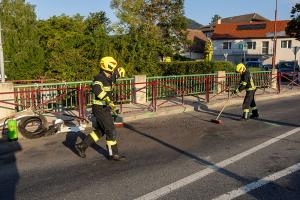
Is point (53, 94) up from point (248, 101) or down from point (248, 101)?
up

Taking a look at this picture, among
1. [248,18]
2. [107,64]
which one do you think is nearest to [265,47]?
[248,18]

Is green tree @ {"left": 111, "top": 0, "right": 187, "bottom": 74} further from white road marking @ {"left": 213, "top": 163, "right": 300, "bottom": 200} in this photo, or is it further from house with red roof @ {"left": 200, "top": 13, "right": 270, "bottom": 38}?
house with red roof @ {"left": 200, "top": 13, "right": 270, "bottom": 38}

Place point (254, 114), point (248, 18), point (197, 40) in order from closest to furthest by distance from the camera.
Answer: point (254, 114) → point (197, 40) → point (248, 18)

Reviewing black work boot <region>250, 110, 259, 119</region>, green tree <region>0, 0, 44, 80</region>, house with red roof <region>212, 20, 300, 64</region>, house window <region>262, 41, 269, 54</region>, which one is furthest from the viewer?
house window <region>262, 41, 269, 54</region>

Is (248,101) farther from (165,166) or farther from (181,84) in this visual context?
(165,166)

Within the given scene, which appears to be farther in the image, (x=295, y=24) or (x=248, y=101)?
(x=295, y=24)

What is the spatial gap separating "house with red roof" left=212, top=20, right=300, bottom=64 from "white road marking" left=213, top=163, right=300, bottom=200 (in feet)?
154

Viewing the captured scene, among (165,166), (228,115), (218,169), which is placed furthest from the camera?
(228,115)

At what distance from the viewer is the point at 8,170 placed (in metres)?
5.84

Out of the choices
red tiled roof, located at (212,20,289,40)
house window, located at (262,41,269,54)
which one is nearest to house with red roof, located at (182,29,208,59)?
red tiled roof, located at (212,20,289,40)

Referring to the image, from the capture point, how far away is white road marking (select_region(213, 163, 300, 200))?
4.66 meters

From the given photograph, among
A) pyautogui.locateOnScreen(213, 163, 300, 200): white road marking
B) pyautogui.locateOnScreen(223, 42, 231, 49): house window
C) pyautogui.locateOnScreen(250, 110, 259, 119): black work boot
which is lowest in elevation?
pyautogui.locateOnScreen(213, 163, 300, 200): white road marking

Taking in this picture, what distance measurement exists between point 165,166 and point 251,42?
53.3m

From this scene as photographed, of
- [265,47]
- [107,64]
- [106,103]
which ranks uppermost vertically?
[265,47]
